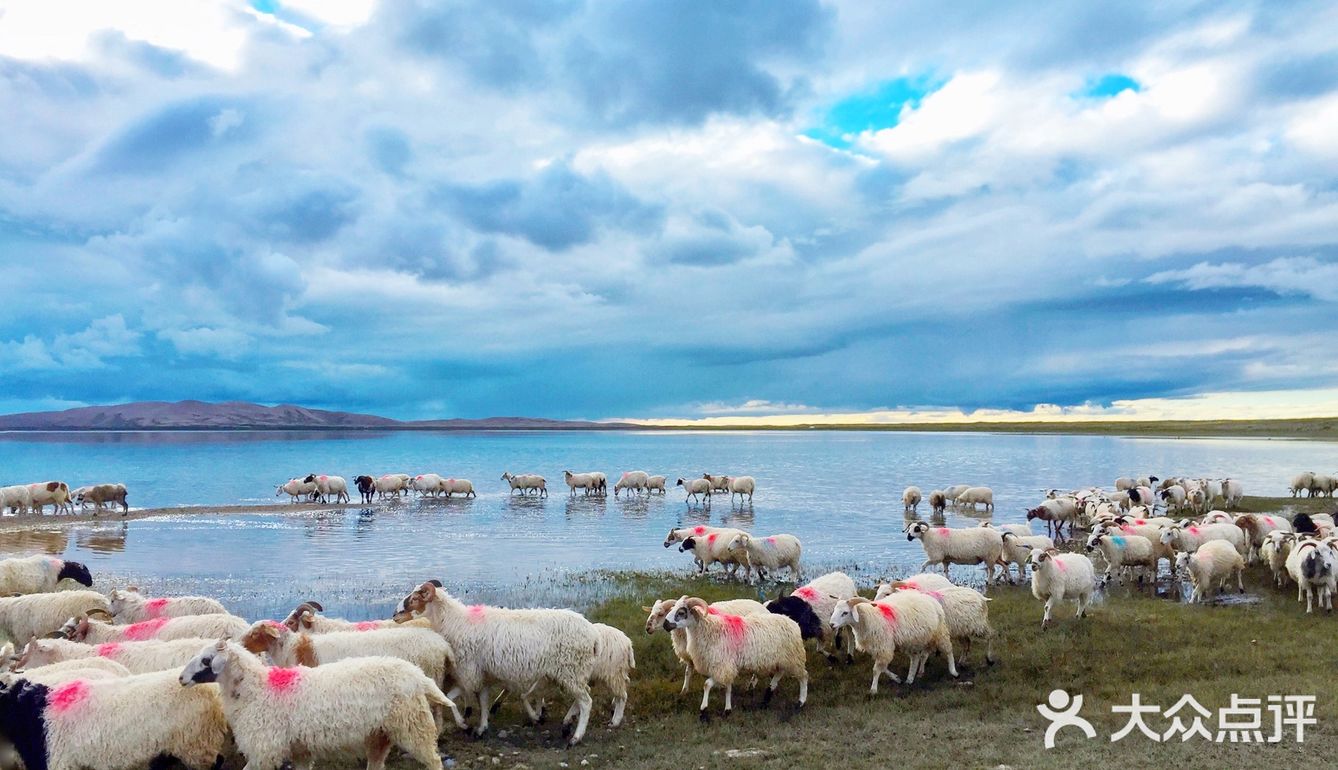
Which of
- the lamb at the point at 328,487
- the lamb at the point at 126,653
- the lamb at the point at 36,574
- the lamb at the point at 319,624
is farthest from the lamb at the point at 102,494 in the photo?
the lamb at the point at 319,624

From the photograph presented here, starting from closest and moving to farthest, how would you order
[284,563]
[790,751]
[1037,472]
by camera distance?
1. [790,751]
2. [284,563]
3. [1037,472]

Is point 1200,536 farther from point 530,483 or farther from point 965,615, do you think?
point 530,483

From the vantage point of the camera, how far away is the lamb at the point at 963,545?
18484 millimetres

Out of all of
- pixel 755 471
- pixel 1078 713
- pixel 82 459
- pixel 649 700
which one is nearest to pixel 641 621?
pixel 649 700

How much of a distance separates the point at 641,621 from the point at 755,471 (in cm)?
4828

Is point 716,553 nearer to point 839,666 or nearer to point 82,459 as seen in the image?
point 839,666

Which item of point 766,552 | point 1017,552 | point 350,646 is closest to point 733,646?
point 350,646

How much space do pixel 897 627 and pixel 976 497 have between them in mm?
25455

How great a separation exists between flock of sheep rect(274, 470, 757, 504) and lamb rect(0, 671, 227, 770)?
31536 millimetres

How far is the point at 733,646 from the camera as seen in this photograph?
10.4m

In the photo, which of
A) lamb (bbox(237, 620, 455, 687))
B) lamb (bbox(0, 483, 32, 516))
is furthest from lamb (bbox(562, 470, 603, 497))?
lamb (bbox(237, 620, 455, 687))

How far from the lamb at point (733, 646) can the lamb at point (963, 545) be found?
9076 mm

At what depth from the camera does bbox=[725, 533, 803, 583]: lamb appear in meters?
18.9

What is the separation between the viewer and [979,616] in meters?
12.0
